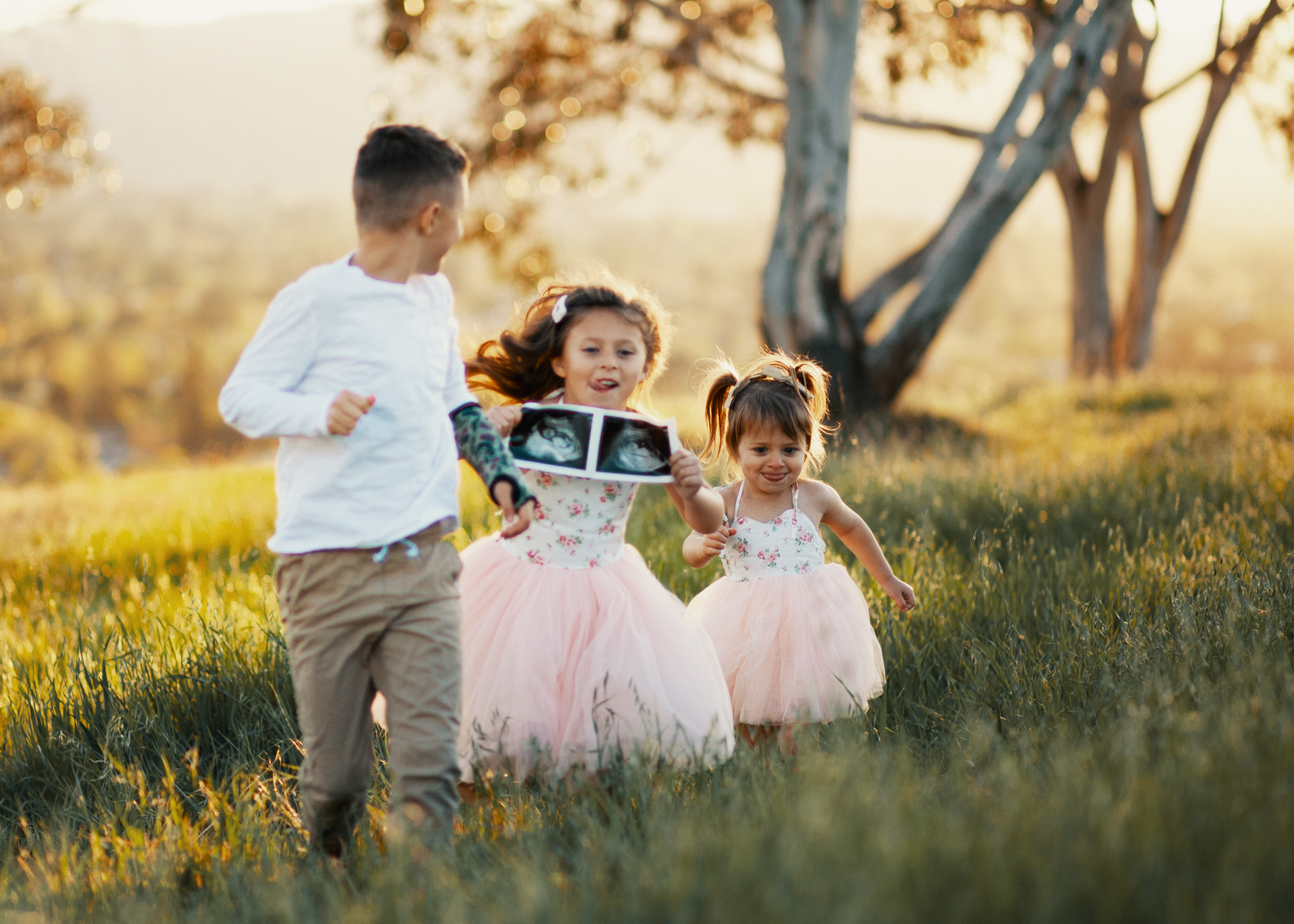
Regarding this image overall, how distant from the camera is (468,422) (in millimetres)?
2900

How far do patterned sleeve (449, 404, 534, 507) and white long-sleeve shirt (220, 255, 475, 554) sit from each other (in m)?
0.18

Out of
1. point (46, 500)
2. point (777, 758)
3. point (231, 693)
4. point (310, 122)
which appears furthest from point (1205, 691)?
point (310, 122)

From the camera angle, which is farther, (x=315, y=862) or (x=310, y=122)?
(x=310, y=122)

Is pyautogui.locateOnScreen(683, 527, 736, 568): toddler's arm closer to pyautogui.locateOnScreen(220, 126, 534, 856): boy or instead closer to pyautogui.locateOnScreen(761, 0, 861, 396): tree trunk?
pyautogui.locateOnScreen(220, 126, 534, 856): boy

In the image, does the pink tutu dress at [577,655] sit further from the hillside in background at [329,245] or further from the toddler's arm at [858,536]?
the hillside in background at [329,245]

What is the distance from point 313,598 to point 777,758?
4.47ft

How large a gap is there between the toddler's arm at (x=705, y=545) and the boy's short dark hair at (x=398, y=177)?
1402 mm

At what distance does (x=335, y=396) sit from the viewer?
247cm

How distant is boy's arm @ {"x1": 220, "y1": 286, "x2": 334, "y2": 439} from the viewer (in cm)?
246

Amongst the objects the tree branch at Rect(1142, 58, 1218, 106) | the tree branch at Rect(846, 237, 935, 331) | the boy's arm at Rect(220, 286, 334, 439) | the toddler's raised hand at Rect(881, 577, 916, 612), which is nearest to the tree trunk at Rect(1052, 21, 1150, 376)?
the tree branch at Rect(1142, 58, 1218, 106)

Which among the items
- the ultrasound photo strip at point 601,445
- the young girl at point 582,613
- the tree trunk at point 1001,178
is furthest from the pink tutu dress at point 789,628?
the tree trunk at point 1001,178

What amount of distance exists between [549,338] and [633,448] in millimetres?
567

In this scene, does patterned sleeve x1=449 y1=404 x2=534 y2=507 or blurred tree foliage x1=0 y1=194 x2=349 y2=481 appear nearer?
patterned sleeve x1=449 y1=404 x2=534 y2=507

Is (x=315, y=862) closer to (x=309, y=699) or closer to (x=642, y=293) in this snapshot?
(x=309, y=699)
